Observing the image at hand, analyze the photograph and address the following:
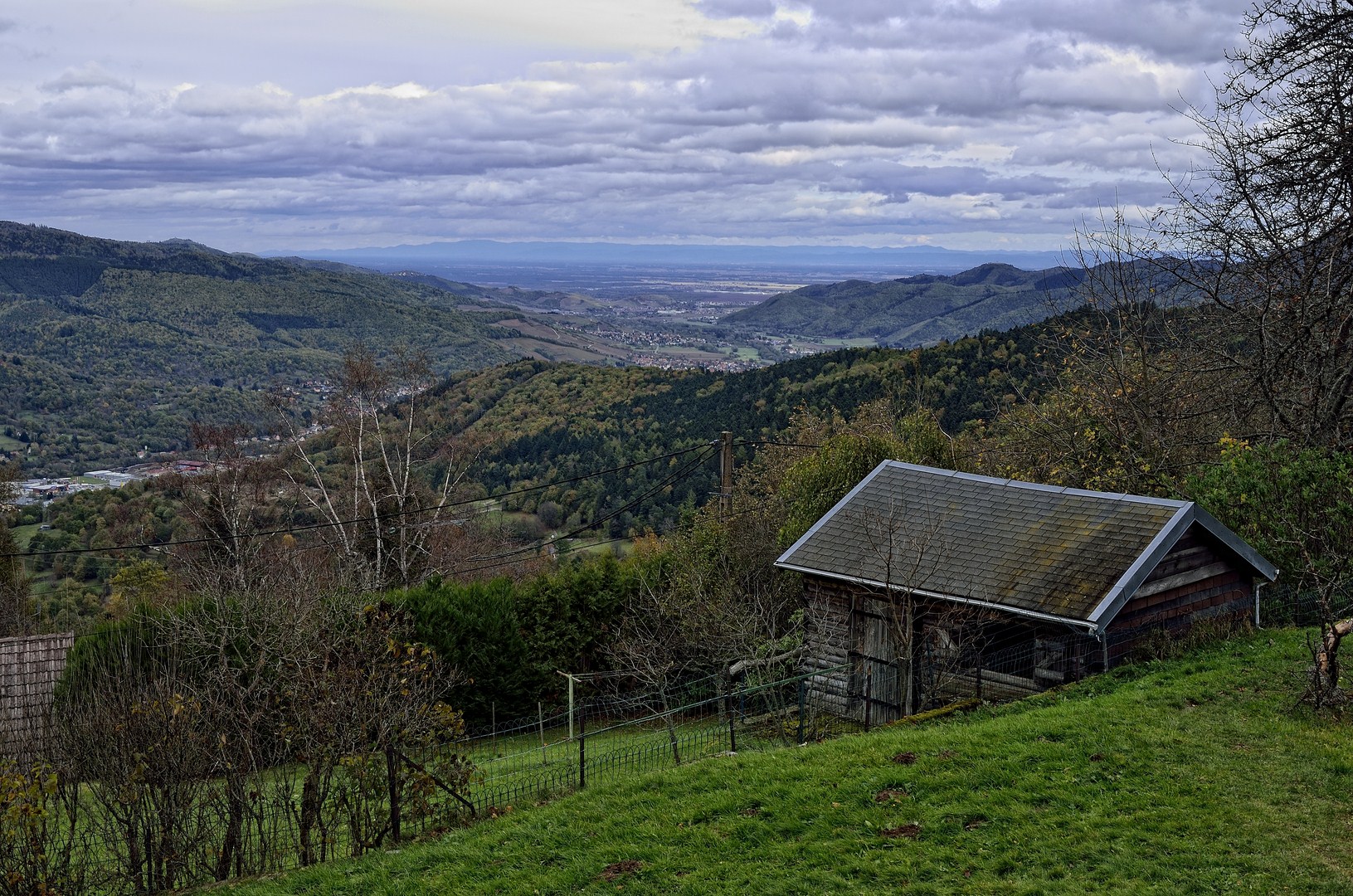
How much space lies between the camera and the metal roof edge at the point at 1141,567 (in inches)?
516

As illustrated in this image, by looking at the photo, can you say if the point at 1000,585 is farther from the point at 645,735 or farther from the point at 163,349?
the point at 163,349

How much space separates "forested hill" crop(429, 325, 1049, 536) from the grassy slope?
999 inches

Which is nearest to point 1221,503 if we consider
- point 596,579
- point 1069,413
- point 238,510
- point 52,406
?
point 1069,413

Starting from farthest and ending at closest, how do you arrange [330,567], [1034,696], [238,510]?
1. [238,510]
2. [330,567]
3. [1034,696]

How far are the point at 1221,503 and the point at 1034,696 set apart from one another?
232 inches

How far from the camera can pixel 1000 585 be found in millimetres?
14367

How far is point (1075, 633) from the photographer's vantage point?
13.9 meters

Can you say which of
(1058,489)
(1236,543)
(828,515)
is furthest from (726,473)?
(1236,543)

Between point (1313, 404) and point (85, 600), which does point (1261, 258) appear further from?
point (85, 600)

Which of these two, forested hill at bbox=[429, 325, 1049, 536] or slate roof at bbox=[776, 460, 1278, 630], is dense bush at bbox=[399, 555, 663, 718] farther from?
forested hill at bbox=[429, 325, 1049, 536]

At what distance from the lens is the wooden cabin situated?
14.0 meters

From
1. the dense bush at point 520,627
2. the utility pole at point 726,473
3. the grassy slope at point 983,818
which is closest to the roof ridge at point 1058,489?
the grassy slope at point 983,818

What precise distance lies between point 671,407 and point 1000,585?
55543mm

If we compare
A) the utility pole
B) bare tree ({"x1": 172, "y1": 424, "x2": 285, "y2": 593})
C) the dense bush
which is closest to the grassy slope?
the dense bush
